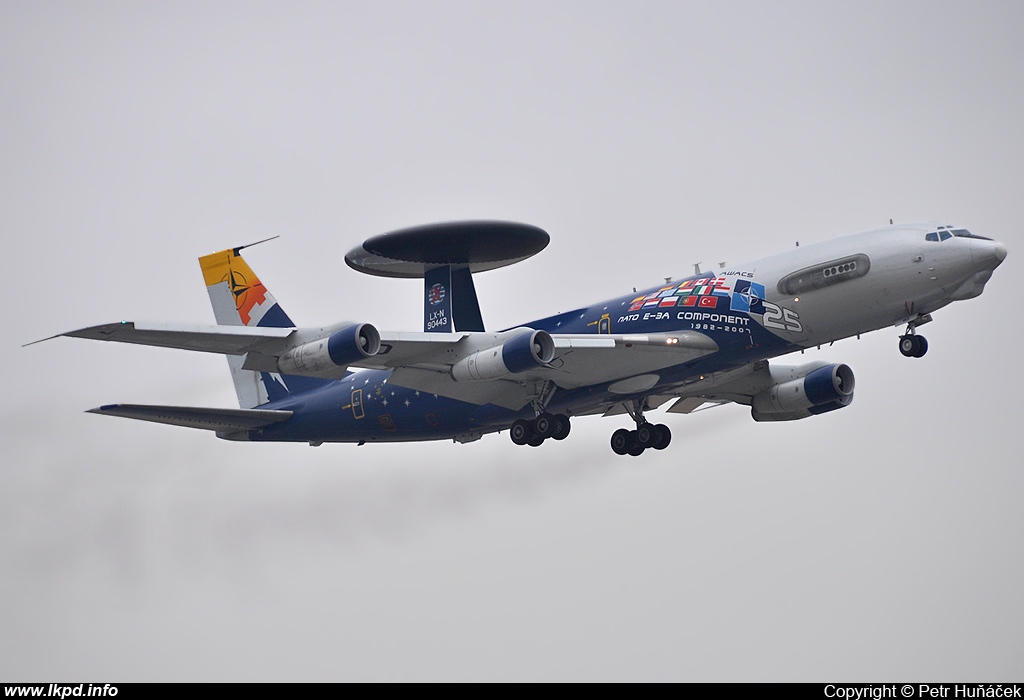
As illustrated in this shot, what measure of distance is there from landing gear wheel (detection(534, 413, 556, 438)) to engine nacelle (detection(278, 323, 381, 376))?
6.66 meters

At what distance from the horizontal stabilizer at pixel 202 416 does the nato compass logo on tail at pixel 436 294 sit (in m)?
6.42

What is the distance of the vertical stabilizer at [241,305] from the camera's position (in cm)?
4669

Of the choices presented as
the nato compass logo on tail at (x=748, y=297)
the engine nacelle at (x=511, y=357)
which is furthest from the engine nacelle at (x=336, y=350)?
the nato compass logo on tail at (x=748, y=297)

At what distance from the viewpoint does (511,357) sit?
115ft

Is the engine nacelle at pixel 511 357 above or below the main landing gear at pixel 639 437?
above

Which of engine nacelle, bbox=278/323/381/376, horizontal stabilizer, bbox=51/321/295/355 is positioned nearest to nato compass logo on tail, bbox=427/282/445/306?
engine nacelle, bbox=278/323/381/376

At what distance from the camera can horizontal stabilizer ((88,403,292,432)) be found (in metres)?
37.2

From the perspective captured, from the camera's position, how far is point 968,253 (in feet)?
110

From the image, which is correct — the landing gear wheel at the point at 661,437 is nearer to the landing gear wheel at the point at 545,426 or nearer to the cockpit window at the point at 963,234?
the landing gear wheel at the point at 545,426

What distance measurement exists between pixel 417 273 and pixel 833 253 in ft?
51.4

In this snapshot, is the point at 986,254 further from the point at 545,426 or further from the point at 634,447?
the point at 545,426
